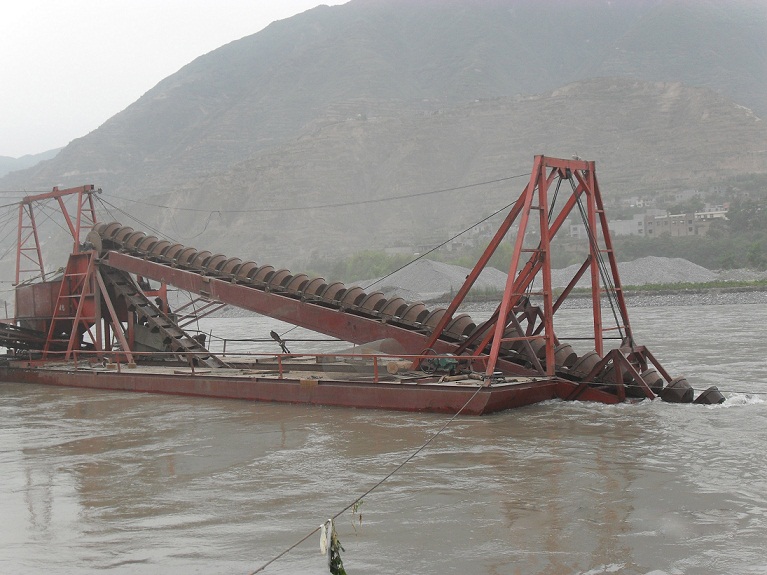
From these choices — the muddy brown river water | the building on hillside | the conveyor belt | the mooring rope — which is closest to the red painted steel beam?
the conveyor belt

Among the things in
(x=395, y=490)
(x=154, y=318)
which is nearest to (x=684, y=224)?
(x=154, y=318)

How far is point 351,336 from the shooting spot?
16.8 metres

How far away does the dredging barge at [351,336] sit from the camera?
1410 cm

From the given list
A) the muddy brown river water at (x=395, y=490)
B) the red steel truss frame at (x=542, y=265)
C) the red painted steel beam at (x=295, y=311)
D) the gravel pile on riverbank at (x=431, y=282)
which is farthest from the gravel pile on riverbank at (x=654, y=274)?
the muddy brown river water at (x=395, y=490)

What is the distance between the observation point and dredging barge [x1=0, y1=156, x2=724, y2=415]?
46.3 ft

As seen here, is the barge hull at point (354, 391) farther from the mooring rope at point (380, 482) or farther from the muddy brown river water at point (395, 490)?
the muddy brown river water at point (395, 490)

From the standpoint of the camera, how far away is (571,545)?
297 inches

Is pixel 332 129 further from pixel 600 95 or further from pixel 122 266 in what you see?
pixel 122 266

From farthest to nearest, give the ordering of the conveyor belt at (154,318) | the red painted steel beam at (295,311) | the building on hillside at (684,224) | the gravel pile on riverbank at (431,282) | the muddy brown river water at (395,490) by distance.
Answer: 1. the building on hillside at (684,224)
2. the gravel pile on riverbank at (431,282)
3. the conveyor belt at (154,318)
4. the red painted steel beam at (295,311)
5. the muddy brown river water at (395,490)

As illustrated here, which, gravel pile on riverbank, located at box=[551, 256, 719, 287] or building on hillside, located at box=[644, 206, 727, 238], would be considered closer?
gravel pile on riverbank, located at box=[551, 256, 719, 287]

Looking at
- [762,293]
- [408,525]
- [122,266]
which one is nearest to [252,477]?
[408,525]

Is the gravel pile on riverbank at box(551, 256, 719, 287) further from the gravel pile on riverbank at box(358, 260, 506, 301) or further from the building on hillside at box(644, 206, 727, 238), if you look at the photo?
the building on hillside at box(644, 206, 727, 238)

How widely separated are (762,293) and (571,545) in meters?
54.0

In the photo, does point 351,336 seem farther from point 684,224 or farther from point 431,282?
point 684,224
